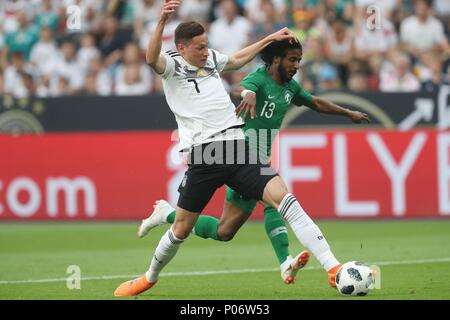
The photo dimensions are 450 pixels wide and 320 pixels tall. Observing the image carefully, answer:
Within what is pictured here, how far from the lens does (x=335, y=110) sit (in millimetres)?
9977

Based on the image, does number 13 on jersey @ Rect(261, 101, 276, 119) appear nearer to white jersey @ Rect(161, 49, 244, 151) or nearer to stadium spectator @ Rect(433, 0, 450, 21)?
white jersey @ Rect(161, 49, 244, 151)

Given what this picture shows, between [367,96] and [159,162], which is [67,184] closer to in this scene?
[159,162]

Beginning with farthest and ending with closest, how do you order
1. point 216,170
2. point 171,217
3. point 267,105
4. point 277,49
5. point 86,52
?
point 86,52 → point 171,217 → point 267,105 → point 277,49 → point 216,170

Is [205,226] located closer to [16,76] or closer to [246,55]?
[246,55]

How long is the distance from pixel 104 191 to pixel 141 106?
5.84 feet

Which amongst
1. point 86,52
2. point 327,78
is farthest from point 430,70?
point 86,52

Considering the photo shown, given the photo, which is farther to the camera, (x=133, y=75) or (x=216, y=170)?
(x=133, y=75)

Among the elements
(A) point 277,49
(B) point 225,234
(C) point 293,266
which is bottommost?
(C) point 293,266

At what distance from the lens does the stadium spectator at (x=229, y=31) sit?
63.5 feet

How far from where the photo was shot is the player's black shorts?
898 centimetres

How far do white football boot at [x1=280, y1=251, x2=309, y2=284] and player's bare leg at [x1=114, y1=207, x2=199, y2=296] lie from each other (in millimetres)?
949

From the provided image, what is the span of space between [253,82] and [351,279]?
2064 millimetres

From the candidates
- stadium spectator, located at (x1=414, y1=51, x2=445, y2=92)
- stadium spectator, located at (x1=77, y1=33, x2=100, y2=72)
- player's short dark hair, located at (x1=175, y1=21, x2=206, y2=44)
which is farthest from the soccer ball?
stadium spectator, located at (x1=77, y1=33, x2=100, y2=72)

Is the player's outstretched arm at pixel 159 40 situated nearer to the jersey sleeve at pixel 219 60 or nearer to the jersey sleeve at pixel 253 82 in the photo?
the jersey sleeve at pixel 219 60
